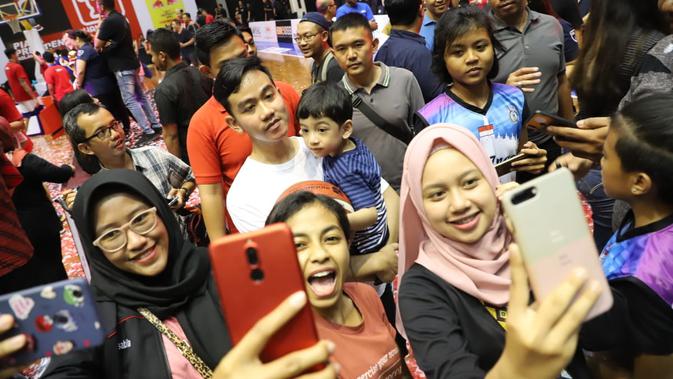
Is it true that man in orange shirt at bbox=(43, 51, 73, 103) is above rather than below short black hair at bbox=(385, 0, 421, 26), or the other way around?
below

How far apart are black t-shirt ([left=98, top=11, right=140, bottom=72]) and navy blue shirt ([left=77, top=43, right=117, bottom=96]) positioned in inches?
5.8

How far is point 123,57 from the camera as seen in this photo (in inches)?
235

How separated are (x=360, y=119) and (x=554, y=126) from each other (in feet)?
3.26

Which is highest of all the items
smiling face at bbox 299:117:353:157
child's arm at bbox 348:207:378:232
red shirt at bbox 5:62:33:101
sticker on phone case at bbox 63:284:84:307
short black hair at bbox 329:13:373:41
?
short black hair at bbox 329:13:373:41

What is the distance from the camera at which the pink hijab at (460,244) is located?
44.5 inches

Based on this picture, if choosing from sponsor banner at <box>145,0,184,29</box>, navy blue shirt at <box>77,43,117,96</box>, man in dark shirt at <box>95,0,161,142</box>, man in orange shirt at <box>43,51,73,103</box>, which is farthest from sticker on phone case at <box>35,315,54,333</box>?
sponsor banner at <box>145,0,184,29</box>

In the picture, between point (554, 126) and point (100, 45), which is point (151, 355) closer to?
point (554, 126)

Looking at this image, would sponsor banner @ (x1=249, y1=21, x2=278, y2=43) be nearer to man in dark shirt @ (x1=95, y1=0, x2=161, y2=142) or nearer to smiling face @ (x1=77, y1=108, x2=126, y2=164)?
man in dark shirt @ (x1=95, y1=0, x2=161, y2=142)

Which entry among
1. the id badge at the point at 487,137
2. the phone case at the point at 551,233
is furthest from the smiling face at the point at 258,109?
the phone case at the point at 551,233

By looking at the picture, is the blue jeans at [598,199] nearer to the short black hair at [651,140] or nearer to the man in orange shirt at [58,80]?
the short black hair at [651,140]

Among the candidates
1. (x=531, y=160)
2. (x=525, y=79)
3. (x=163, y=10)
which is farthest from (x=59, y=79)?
(x=163, y=10)

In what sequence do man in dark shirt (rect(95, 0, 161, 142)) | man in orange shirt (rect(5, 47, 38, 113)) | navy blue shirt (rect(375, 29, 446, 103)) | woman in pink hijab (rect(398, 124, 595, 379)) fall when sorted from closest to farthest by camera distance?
woman in pink hijab (rect(398, 124, 595, 379)) < navy blue shirt (rect(375, 29, 446, 103)) < man in dark shirt (rect(95, 0, 161, 142)) < man in orange shirt (rect(5, 47, 38, 113))

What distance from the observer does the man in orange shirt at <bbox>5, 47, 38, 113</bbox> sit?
27.7ft

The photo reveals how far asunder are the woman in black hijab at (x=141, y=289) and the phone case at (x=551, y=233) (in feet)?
2.69
